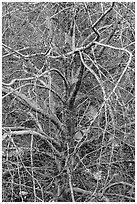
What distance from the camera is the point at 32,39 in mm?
2615

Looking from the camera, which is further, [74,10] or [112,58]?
[112,58]

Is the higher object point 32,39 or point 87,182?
point 32,39

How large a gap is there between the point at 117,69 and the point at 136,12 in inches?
17.5

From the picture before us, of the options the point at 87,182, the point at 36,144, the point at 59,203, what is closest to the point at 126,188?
the point at 87,182

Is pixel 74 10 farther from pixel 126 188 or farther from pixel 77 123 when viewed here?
pixel 126 188

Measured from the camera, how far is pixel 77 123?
8.67ft

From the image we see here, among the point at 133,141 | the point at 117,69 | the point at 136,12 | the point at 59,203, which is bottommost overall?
the point at 59,203

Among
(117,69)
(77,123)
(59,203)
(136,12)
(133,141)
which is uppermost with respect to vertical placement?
(136,12)

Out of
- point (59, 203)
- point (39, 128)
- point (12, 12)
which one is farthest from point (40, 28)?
point (59, 203)

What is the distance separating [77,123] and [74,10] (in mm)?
858

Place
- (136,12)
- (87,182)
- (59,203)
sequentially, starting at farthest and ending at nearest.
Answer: (87,182) → (59,203) → (136,12)

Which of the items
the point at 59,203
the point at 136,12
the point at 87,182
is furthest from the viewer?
the point at 87,182

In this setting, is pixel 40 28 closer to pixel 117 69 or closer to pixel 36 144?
pixel 117 69

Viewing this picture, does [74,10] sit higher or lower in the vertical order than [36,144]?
higher
